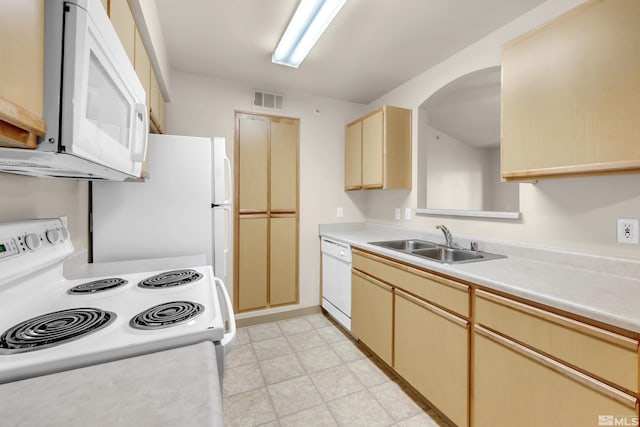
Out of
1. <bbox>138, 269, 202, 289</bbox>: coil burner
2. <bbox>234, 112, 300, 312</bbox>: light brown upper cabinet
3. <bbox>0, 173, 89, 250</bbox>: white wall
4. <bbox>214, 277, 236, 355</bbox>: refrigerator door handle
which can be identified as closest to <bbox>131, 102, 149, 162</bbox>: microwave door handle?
<bbox>0, 173, 89, 250</bbox>: white wall

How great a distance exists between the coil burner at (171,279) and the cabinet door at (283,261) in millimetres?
1573

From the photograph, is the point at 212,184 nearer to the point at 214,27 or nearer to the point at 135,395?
the point at 214,27

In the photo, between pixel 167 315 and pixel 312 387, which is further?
pixel 312 387

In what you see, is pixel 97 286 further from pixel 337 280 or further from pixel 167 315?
pixel 337 280

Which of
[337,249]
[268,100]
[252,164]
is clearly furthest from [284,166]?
[337,249]

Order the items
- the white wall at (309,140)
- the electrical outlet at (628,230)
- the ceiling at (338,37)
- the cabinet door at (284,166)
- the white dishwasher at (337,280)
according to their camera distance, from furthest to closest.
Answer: the cabinet door at (284,166)
the white wall at (309,140)
the white dishwasher at (337,280)
the ceiling at (338,37)
the electrical outlet at (628,230)

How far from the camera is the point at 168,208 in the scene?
6.10 ft

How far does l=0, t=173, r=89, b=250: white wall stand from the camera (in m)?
0.99

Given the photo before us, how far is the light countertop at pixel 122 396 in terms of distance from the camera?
0.47 m

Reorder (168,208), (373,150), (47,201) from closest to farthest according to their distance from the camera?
(47,201) → (168,208) → (373,150)

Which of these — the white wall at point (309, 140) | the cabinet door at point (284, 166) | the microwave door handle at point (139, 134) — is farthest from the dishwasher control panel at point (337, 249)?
the microwave door handle at point (139, 134)

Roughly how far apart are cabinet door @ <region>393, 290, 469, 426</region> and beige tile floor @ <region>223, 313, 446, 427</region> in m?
0.18

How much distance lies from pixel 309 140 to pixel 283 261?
140 cm

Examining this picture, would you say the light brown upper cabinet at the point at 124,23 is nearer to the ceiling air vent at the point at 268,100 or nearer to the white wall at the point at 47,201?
the white wall at the point at 47,201
